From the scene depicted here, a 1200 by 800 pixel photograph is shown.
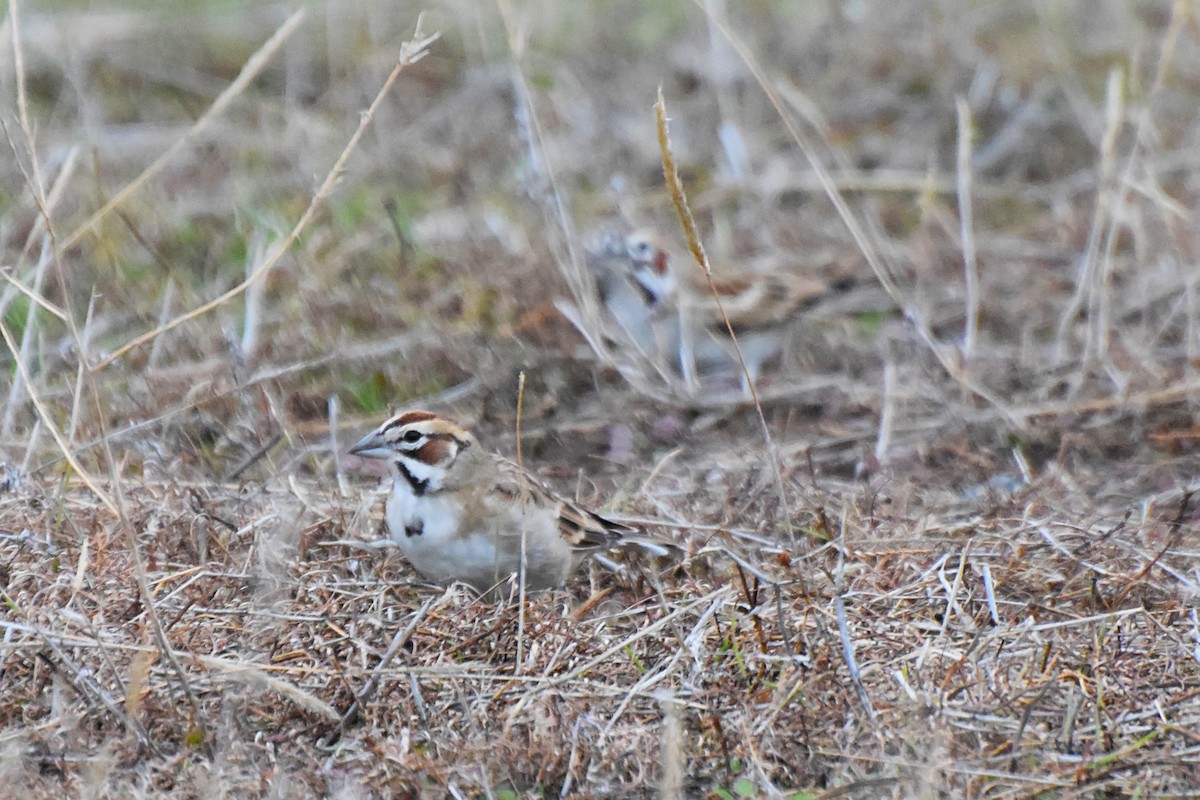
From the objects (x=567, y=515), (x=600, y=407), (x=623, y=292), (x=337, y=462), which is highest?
(x=567, y=515)

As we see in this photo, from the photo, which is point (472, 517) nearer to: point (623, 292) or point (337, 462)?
point (337, 462)

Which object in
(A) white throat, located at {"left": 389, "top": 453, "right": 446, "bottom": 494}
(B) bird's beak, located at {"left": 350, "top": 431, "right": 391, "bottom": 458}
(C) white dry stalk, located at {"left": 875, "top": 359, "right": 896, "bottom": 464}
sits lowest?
(C) white dry stalk, located at {"left": 875, "top": 359, "right": 896, "bottom": 464}

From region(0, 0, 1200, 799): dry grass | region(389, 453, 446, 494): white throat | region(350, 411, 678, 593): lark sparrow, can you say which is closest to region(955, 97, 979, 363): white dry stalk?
region(0, 0, 1200, 799): dry grass

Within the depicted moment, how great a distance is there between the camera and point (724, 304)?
7672 mm

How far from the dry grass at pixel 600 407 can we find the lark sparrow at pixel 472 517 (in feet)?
0.46

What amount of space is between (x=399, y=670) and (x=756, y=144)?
241 inches

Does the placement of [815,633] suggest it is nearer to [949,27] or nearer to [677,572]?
[677,572]

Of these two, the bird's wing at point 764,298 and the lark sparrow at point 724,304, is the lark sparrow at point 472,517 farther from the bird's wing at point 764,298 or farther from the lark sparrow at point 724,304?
the bird's wing at point 764,298

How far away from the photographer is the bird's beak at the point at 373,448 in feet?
16.0

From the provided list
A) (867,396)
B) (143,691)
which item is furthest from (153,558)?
(867,396)

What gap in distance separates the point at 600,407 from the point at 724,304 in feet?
4.44

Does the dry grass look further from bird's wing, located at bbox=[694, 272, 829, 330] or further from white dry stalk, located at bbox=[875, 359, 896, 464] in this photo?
bird's wing, located at bbox=[694, 272, 829, 330]

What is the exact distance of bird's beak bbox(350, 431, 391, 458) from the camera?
192 inches

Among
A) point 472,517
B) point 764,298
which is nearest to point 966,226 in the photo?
point 764,298
